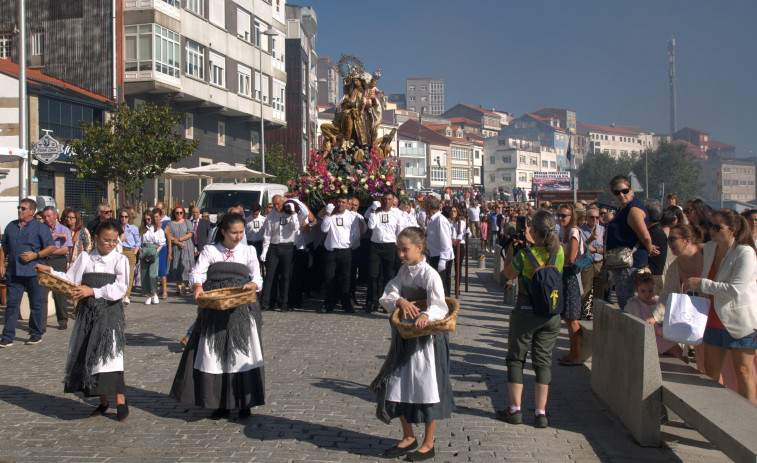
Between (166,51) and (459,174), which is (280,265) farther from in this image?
(459,174)

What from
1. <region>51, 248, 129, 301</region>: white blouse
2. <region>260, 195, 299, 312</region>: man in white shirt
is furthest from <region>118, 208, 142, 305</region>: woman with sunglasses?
<region>51, 248, 129, 301</region>: white blouse

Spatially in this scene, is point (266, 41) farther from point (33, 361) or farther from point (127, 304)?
point (33, 361)

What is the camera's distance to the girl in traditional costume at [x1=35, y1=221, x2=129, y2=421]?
6082 mm

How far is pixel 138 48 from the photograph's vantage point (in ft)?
99.7

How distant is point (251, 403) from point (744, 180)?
18906 cm

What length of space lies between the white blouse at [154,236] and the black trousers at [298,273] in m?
2.91

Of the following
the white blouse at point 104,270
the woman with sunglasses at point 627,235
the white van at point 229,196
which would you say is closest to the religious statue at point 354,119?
the white van at point 229,196

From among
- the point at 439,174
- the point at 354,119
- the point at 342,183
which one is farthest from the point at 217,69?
the point at 439,174

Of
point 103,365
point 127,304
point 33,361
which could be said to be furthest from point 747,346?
point 127,304

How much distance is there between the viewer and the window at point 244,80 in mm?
38438

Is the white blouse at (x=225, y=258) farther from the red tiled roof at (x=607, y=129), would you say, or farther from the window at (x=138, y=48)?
the red tiled roof at (x=607, y=129)

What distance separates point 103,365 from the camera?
609 centimetres

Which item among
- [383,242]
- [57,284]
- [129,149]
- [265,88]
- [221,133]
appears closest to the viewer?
[57,284]

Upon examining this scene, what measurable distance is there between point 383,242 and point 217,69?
26.7 m
